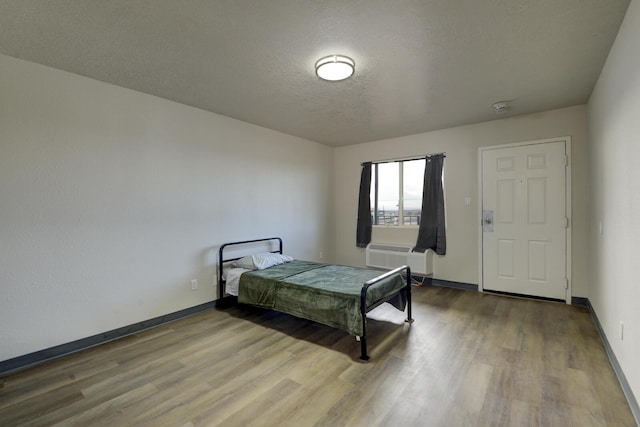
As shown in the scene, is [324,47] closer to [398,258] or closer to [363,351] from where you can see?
[363,351]

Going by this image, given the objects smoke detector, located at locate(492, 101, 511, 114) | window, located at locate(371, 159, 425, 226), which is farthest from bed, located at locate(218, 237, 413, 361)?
smoke detector, located at locate(492, 101, 511, 114)

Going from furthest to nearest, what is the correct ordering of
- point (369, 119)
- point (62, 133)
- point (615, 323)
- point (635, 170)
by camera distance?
point (369, 119) < point (62, 133) < point (615, 323) < point (635, 170)

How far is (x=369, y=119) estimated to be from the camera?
4016 mm

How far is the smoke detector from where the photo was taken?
3404 mm

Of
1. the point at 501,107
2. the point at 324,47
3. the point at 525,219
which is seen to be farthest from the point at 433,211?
the point at 324,47

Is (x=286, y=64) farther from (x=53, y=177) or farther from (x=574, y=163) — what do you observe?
(x=574, y=163)

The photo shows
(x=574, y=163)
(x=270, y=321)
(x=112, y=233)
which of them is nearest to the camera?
(x=112, y=233)

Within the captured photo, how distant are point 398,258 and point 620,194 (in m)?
3.04

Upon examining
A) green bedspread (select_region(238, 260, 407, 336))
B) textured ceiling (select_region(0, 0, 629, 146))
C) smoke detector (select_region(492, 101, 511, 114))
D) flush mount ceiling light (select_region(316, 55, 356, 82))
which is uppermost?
smoke detector (select_region(492, 101, 511, 114))

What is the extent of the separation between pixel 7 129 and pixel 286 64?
2264 mm

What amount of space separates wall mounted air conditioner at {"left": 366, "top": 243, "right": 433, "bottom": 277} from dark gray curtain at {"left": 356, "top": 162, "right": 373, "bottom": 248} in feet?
0.80

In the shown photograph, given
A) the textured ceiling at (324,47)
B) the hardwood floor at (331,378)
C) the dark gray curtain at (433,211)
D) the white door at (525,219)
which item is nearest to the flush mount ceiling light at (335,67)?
the textured ceiling at (324,47)

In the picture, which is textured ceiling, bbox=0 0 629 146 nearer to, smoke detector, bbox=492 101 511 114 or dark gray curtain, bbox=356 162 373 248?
smoke detector, bbox=492 101 511 114

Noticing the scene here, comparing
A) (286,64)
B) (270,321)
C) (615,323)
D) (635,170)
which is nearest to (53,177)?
(286,64)
